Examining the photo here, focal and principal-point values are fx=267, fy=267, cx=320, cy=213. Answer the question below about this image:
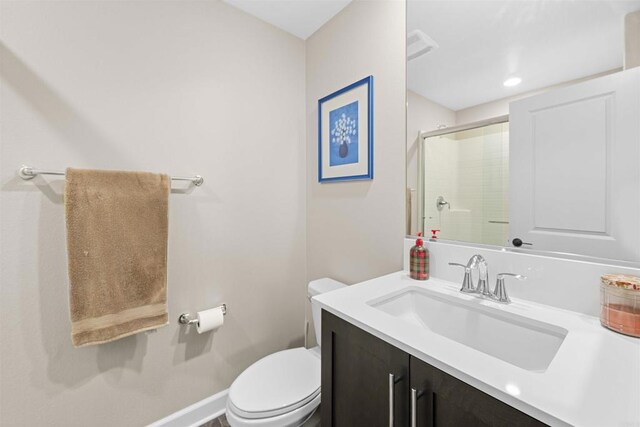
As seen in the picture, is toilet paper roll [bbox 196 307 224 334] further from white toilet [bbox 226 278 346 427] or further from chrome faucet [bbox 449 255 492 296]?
chrome faucet [bbox 449 255 492 296]

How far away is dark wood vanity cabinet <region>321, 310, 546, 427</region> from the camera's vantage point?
0.55m

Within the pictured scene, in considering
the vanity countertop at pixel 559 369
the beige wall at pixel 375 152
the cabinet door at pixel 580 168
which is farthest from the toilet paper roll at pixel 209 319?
the cabinet door at pixel 580 168

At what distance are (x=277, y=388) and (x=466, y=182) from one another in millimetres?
1203

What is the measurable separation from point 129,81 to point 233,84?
0.52m

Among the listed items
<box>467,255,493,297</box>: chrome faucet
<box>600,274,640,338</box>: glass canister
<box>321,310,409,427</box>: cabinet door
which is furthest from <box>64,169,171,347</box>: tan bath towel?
<box>600,274,640,338</box>: glass canister

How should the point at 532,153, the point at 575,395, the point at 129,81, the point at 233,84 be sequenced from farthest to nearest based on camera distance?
the point at 233,84, the point at 129,81, the point at 532,153, the point at 575,395

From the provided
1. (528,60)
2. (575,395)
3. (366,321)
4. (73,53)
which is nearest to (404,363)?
(366,321)

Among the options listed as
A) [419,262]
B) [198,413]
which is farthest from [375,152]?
[198,413]

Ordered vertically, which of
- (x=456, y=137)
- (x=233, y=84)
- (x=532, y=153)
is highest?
(x=233, y=84)

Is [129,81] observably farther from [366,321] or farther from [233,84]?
[366,321]

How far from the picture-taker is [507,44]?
0.99 metres

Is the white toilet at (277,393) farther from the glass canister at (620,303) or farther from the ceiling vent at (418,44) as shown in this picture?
the ceiling vent at (418,44)

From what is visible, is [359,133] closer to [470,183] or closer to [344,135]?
[344,135]

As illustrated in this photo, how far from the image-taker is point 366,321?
78 cm
